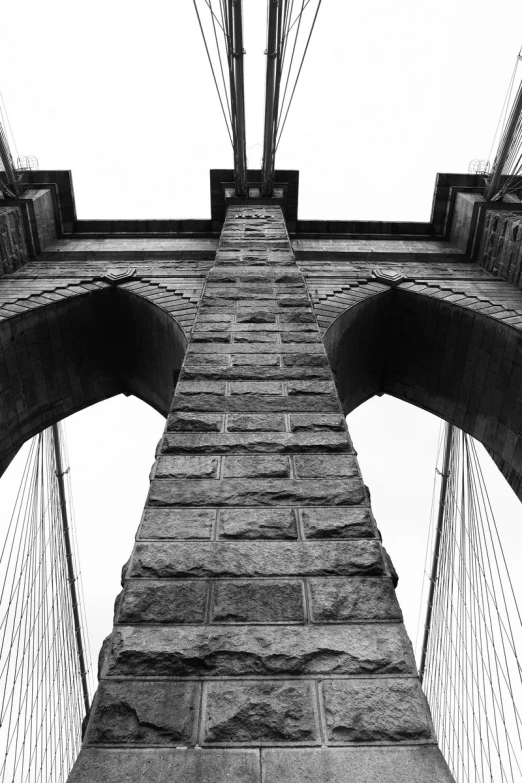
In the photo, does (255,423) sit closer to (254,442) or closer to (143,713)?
(254,442)

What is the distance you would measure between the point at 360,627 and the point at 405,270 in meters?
8.41

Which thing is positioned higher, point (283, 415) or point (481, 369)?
point (283, 415)

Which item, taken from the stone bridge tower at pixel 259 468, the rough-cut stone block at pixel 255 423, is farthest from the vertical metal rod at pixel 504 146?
the rough-cut stone block at pixel 255 423

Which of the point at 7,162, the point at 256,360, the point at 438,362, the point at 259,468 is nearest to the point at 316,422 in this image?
the point at 259,468

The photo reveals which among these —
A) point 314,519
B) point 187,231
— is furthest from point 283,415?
point 187,231

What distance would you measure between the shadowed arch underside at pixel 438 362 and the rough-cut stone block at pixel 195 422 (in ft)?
13.7

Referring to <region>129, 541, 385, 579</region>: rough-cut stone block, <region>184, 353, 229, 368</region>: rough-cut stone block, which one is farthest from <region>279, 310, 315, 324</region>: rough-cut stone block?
<region>129, 541, 385, 579</region>: rough-cut stone block

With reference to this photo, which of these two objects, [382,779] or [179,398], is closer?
[382,779]

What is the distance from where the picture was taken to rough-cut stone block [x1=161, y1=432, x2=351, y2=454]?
11.0 feet

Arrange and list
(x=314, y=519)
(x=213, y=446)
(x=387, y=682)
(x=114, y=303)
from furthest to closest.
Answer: (x=114, y=303), (x=213, y=446), (x=314, y=519), (x=387, y=682)

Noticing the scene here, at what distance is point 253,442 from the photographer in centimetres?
343

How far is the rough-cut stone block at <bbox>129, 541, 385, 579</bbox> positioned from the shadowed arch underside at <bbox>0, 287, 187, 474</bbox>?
5.25 m

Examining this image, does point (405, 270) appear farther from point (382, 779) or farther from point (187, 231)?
point (382, 779)

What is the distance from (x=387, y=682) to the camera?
209 centimetres
